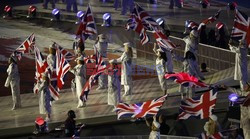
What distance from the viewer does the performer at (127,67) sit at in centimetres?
3114

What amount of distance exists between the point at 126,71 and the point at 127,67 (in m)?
0.14

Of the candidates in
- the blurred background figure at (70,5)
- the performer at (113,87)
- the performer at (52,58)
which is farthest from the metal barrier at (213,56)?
the blurred background figure at (70,5)

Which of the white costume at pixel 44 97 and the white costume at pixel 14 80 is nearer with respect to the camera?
the white costume at pixel 44 97

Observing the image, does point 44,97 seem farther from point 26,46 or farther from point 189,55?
point 189,55

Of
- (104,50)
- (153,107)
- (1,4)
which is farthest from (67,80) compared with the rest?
(1,4)

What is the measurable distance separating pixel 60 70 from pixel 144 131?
359 centimetres

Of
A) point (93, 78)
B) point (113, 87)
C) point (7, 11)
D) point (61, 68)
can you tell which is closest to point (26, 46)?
point (61, 68)

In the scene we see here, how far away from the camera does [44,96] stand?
97.3 ft

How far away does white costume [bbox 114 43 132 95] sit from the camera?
3123 centimetres

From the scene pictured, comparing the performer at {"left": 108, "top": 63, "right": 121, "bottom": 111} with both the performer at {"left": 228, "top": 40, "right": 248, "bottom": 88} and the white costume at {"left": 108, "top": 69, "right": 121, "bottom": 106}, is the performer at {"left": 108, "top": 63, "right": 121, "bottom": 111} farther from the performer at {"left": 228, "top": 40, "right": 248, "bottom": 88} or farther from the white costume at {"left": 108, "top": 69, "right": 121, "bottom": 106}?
the performer at {"left": 228, "top": 40, "right": 248, "bottom": 88}

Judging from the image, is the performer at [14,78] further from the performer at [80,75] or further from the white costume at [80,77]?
the white costume at [80,77]

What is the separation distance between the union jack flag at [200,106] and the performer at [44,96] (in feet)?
18.5

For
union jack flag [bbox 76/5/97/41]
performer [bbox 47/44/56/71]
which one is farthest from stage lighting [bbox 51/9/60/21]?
→ performer [bbox 47/44/56/71]

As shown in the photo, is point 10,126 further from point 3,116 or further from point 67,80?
point 67,80
